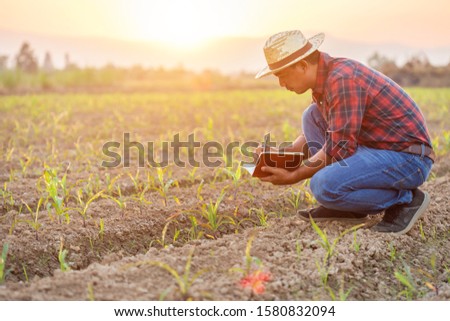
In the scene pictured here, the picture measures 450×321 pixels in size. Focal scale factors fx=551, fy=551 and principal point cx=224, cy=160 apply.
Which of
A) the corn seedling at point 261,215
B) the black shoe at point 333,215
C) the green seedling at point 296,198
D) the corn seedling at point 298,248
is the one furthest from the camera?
the green seedling at point 296,198

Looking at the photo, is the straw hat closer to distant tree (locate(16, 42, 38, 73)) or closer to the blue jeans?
the blue jeans

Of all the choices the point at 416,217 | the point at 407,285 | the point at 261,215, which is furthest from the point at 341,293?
the point at 261,215

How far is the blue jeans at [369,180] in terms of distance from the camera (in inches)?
115

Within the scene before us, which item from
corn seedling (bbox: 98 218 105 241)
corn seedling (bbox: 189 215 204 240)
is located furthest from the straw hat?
corn seedling (bbox: 98 218 105 241)

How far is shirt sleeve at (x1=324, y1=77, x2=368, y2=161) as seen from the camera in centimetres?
275

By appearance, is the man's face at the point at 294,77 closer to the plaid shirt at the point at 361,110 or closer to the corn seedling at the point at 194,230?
the plaid shirt at the point at 361,110

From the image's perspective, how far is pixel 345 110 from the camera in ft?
9.04

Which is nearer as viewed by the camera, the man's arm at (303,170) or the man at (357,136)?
the man at (357,136)

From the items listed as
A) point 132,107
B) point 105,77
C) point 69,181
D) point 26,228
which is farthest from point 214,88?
point 26,228

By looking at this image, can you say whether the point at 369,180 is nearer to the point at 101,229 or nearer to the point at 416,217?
the point at 416,217

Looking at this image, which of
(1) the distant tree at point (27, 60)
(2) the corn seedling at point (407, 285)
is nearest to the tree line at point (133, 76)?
(1) the distant tree at point (27, 60)

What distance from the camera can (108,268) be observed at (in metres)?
2.52

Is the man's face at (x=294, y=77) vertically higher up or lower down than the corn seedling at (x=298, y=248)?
higher up

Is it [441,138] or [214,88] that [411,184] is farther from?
[214,88]
